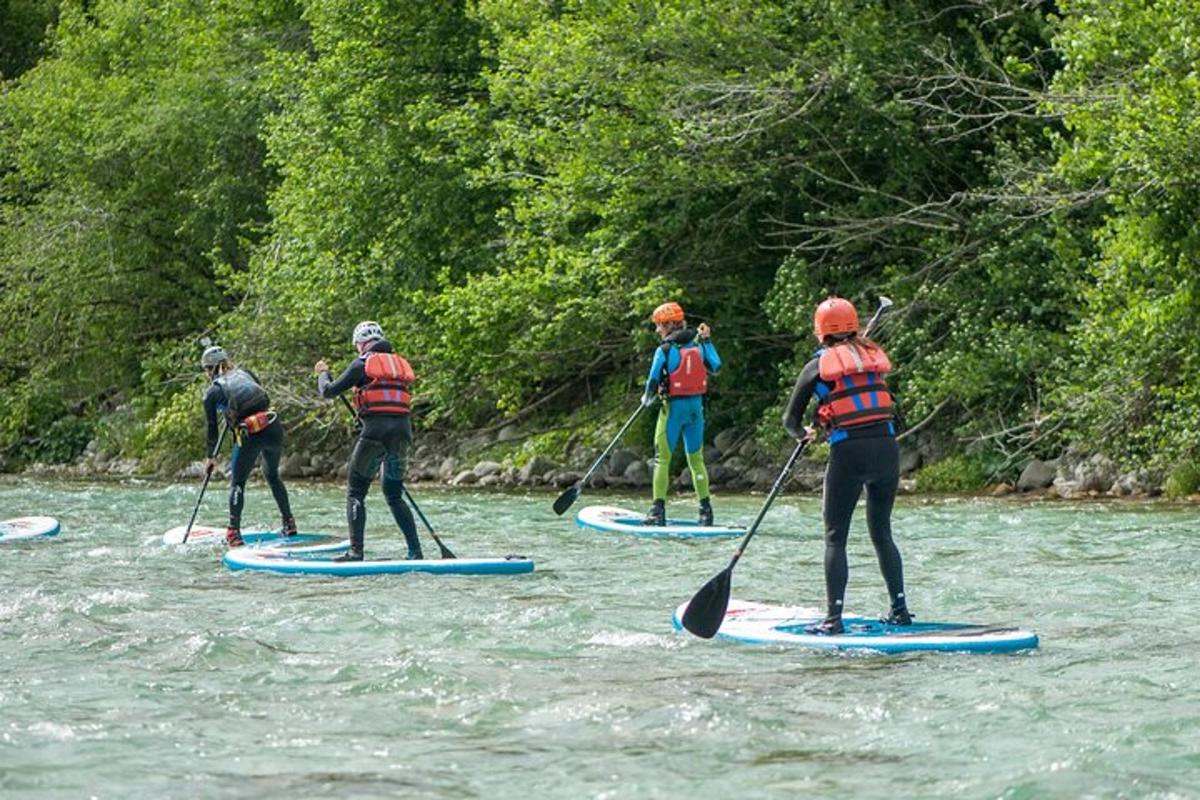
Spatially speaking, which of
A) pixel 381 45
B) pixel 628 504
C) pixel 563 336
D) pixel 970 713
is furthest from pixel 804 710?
pixel 381 45

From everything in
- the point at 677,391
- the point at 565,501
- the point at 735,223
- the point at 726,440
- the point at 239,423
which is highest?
the point at 735,223

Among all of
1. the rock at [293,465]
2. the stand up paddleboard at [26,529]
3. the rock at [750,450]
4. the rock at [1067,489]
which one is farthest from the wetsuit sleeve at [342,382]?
the rock at [293,465]

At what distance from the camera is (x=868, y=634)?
977 centimetres

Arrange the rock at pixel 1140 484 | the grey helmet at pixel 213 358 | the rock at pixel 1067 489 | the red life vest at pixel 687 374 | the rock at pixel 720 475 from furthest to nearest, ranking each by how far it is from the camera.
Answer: the rock at pixel 720 475 < the rock at pixel 1067 489 < the rock at pixel 1140 484 < the red life vest at pixel 687 374 < the grey helmet at pixel 213 358

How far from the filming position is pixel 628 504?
69.1 ft

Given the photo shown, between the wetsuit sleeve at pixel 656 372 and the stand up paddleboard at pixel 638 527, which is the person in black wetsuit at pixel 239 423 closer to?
the stand up paddleboard at pixel 638 527

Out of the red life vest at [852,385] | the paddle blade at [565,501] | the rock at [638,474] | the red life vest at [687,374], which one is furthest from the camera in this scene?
the rock at [638,474]

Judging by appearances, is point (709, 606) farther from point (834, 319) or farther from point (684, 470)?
point (684, 470)

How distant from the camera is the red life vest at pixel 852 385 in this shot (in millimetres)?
9461

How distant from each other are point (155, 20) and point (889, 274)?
18.9 metres

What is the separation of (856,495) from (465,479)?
17225mm

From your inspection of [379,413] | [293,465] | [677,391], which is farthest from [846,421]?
[293,465]

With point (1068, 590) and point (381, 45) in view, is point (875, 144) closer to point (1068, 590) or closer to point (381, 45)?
point (381, 45)

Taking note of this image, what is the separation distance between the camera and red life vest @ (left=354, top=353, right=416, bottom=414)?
13117mm
